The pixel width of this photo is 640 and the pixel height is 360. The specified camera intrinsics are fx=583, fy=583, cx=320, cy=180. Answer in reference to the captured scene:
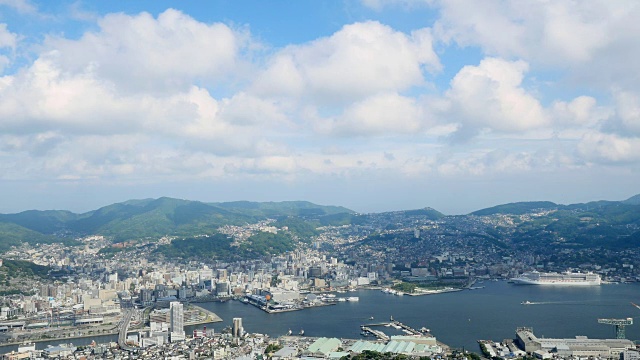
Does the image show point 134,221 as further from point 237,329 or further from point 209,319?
point 237,329

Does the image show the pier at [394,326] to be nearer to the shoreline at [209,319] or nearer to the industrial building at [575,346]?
the industrial building at [575,346]

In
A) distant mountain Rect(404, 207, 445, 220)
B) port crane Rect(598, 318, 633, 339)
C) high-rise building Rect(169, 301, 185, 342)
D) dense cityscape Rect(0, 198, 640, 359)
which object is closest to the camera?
dense cityscape Rect(0, 198, 640, 359)

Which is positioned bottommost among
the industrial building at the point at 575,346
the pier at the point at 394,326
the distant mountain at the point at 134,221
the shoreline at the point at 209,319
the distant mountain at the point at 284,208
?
the shoreline at the point at 209,319

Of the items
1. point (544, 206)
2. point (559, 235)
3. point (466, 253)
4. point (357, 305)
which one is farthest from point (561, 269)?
point (544, 206)

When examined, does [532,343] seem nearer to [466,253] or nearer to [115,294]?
[115,294]

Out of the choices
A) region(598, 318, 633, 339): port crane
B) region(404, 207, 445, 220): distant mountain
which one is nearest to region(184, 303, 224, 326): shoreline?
region(598, 318, 633, 339): port crane

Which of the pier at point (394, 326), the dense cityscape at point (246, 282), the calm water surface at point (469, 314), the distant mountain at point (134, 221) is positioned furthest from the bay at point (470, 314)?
the distant mountain at point (134, 221)

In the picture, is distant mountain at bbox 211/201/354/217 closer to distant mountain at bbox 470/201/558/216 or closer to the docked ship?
distant mountain at bbox 470/201/558/216

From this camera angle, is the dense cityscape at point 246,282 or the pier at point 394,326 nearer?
the dense cityscape at point 246,282

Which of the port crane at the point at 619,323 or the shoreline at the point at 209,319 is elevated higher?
the port crane at the point at 619,323
